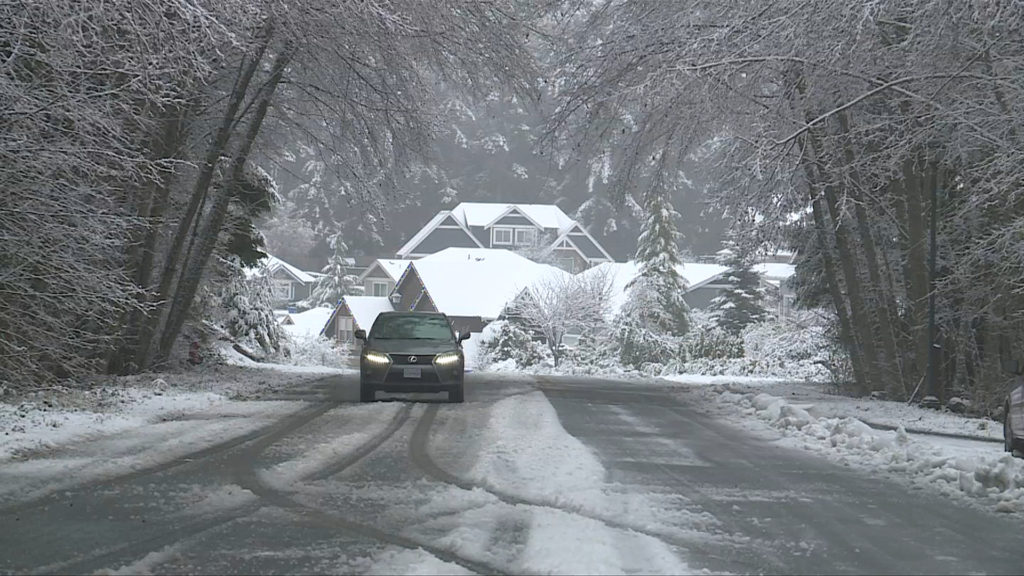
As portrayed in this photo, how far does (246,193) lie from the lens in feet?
85.0

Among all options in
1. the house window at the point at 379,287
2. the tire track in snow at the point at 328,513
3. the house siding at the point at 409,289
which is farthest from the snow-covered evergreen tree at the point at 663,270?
the tire track in snow at the point at 328,513

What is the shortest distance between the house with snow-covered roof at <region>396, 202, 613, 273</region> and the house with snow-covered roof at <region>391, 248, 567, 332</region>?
930cm

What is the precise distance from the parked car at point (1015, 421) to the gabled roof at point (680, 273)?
164 feet

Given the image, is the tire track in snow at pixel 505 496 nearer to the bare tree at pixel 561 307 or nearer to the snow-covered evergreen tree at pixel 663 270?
the bare tree at pixel 561 307

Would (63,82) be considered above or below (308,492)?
above

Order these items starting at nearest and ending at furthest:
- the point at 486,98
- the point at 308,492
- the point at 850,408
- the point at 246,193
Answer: the point at 308,492, the point at 850,408, the point at 486,98, the point at 246,193

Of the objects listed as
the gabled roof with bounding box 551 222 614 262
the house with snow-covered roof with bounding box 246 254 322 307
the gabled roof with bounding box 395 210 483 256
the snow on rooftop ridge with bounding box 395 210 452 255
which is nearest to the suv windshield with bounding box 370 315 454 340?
the gabled roof with bounding box 551 222 614 262

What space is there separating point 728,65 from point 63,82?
7877 mm

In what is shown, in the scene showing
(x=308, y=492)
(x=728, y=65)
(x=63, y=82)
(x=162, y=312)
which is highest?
(x=728, y=65)

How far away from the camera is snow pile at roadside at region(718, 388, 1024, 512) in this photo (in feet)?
31.1

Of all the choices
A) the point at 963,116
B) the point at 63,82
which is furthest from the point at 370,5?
the point at 963,116

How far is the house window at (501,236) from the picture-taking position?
82812mm

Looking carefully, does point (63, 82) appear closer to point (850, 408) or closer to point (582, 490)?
point (582, 490)

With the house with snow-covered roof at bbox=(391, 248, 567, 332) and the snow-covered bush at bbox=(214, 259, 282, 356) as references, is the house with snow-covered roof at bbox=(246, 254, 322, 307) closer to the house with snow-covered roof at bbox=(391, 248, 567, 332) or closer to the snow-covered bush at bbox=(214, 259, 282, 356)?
the house with snow-covered roof at bbox=(391, 248, 567, 332)
